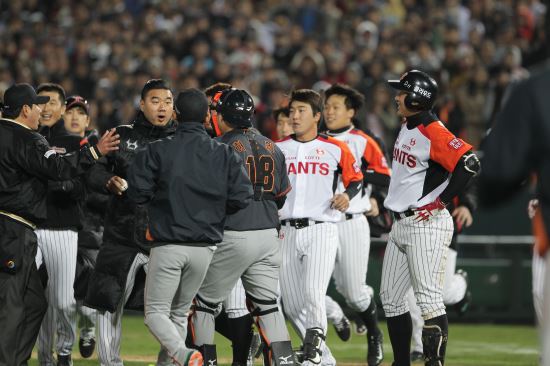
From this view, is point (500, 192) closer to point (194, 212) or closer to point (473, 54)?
point (194, 212)

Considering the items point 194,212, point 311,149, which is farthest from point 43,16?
point 194,212

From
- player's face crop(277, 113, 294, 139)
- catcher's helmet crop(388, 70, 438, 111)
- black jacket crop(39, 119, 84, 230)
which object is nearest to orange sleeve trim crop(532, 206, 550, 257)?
catcher's helmet crop(388, 70, 438, 111)

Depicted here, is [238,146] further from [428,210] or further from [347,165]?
[428,210]

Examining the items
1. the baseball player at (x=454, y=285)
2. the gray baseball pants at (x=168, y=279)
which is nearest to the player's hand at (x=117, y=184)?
the gray baseball pants at (x=168, y=279)

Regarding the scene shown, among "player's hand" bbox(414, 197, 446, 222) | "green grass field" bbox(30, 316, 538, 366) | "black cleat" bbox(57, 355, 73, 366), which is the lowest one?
"green grass field" bbox(30, 316, 538, 366)

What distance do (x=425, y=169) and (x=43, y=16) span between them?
1387 centimetres

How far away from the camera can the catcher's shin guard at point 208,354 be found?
24.0 feet

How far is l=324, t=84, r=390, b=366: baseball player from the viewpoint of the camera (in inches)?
376

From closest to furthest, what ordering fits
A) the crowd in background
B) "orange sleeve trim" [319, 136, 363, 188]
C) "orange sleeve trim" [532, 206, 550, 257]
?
"orange sleeve trim" [532, 206, 550, 257] < "orange sleeve trim" [319, 136, 363, 188] < the crowd in background

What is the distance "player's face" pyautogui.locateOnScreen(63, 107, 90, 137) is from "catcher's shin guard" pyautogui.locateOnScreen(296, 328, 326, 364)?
3.09 meters

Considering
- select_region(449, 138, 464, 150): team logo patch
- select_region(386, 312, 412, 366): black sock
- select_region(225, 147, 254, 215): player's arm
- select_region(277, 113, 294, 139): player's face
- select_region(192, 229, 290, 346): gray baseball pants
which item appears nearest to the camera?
select_region(225, 147, 254, 215): player's arm

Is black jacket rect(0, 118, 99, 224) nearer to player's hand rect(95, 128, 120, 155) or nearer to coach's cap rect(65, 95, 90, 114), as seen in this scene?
player's hand rect(95, 128, 120, 155)

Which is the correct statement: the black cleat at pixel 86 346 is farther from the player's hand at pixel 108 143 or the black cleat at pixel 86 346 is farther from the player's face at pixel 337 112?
the player's face at pixel 337 112

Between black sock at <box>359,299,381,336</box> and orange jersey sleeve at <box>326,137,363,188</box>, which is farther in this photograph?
black sock at <box>359,299,381,336</box>
